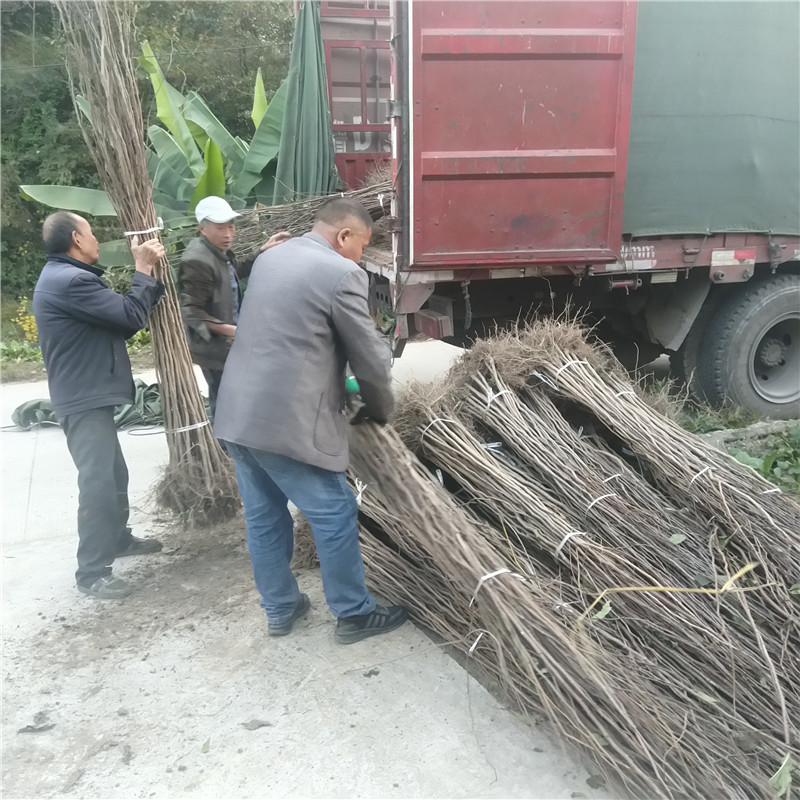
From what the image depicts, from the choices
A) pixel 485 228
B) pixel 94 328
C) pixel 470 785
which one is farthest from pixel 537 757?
pixel 485 228

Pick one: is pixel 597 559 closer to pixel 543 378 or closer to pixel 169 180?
pixel 543 378

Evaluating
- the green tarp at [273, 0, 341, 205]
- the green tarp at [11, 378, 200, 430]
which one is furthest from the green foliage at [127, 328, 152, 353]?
the green tarp at [273, 0, 341, 205]

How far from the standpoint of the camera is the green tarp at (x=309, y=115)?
5754mm

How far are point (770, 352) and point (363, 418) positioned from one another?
3622 mm

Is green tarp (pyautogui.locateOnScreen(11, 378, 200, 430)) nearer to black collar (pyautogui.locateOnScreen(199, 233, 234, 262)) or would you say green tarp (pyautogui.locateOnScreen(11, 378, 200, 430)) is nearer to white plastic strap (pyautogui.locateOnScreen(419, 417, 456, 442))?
black collar (pyautogui.locateOnScreen(199, 233, 234, 262))

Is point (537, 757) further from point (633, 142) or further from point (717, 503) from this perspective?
point (633, 142)

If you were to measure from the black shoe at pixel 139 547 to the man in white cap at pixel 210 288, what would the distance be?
3.00ft

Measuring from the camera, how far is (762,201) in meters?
4.44

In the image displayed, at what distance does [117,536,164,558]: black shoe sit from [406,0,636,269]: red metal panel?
6.65 ft

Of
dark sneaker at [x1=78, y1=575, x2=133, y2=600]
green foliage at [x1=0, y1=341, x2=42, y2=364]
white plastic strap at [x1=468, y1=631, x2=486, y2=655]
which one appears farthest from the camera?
green foliage at [x1=0, y1=341, x2=42, y2=364]

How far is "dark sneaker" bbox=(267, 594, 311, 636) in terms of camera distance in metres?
2.79

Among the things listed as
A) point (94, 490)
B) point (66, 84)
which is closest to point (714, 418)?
point (94, 490)

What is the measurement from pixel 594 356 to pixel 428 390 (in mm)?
861

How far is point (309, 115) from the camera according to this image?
19.4ft
